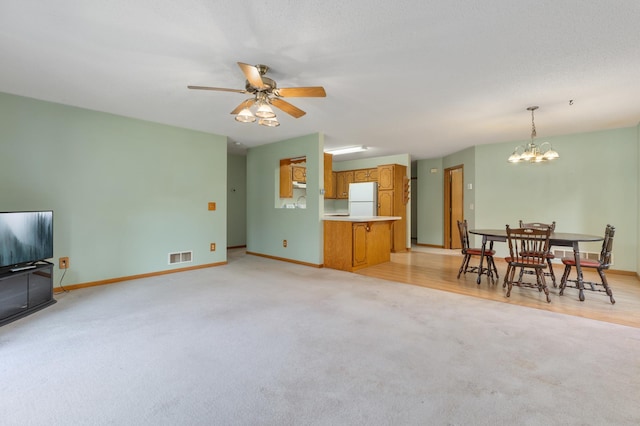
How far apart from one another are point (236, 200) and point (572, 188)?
7330 mm

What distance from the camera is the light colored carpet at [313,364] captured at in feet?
5.12

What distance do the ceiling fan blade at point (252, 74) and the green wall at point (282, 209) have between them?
277cm

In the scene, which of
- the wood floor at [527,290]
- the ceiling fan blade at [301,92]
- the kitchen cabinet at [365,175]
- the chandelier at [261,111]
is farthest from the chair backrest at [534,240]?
the kitchen cabinet at [365,175]

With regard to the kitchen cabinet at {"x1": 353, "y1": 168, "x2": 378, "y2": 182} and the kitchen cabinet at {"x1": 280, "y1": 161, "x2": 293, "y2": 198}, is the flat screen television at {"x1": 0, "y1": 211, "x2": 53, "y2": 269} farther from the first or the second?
the kitchen cabinet at {"x1": 353, "y1": 168, "x2": 378, "y2": 182}

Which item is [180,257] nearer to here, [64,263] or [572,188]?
[64,263]

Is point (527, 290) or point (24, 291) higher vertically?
point (24, 291)

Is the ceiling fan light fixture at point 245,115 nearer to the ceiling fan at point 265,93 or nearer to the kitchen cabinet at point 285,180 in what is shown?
the ceiling fan at point 265,93

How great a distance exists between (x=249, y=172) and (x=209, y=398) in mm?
5423

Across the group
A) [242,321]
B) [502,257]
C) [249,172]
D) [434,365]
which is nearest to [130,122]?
[249,172]

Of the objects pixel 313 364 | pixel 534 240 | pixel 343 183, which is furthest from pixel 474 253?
pixel 343 183

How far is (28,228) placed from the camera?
3.12 metres

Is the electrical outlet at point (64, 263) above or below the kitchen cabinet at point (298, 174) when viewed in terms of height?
below

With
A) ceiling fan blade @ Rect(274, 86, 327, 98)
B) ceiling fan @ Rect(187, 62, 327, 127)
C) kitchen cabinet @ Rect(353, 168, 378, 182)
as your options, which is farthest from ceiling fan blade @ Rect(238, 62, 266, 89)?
kitchen cabinet @ Rect(353, 168, 378, 182)

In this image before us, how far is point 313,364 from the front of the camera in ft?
6.66
